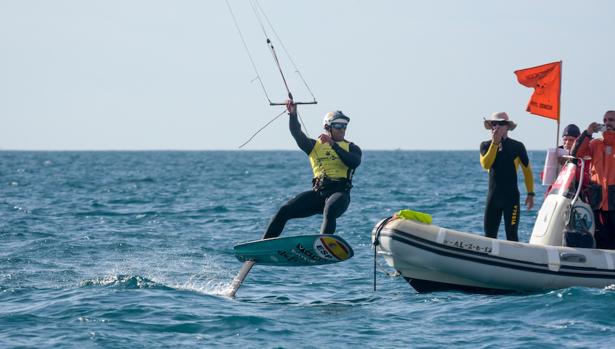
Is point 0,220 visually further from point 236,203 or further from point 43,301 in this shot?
point 43,301

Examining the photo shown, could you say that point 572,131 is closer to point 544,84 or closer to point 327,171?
point 544,84

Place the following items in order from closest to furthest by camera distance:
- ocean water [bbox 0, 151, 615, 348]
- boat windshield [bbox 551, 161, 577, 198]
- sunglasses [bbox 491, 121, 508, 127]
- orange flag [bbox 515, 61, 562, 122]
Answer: ocean water [bbox 0, 151, 615, 348]
sunglasses [bbox 491, 121, 508, 127]
boat windshield [bbox 551, 161, 577, 198]
orange flag [bbox 515, 61, 562, 122]

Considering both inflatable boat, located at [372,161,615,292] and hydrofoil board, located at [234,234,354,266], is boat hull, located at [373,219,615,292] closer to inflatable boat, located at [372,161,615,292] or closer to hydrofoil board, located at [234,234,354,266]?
inflatable boat, located at [372,161,615,292]

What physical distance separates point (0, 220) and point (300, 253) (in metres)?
12.8

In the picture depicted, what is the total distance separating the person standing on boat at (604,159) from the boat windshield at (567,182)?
0.19 metres

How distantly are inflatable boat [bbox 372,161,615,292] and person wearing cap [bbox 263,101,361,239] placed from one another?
58 centimetres

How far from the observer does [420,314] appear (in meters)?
10.6

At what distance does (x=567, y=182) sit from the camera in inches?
468

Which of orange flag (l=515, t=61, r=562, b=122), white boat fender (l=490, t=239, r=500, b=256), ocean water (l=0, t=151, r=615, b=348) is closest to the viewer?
ocean water (l=0, t=151, r=615, b=348)

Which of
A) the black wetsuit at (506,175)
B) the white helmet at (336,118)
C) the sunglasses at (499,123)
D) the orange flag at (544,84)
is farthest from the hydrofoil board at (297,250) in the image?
the orange flag at (544,84)


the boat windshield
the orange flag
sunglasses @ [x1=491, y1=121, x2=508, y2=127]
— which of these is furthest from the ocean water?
the orange flag

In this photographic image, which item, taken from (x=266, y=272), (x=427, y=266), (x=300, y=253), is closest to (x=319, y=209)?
(x=300, y=253)

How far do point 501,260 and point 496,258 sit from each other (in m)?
0.06

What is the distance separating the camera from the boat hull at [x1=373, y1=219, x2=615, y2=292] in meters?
11.4
